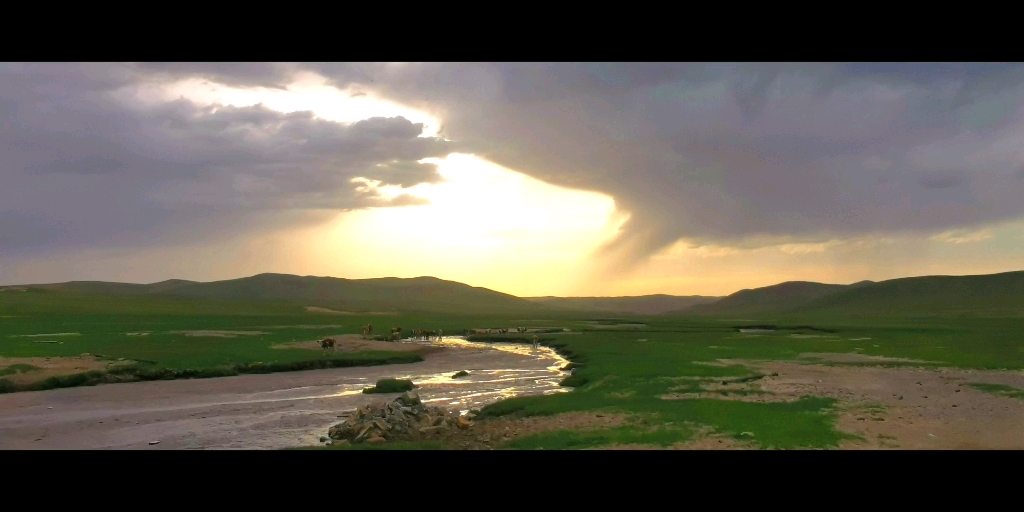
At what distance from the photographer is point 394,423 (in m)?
18.9

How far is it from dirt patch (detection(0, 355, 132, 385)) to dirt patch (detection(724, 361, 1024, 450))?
1397 inches

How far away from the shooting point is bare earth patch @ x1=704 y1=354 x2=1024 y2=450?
1798 cm

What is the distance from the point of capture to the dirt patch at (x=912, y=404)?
18.0m

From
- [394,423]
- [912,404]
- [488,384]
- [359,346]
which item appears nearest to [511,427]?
[394,423]

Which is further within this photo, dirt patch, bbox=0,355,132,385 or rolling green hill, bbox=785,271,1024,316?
rolling green hill, bbox=785,271,1024,316

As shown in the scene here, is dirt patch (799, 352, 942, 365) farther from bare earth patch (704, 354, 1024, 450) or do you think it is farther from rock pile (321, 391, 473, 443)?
rock pile (321, 391, 473, 443)

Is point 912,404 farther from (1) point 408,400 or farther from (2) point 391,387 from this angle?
(2) point 391,387

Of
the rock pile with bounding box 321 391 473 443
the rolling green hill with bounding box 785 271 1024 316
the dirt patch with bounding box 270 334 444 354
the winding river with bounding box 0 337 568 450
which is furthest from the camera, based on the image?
the rolling green hill with bounding box 785 271 1024 316

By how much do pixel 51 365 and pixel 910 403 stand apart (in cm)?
4304

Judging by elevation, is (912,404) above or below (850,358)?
below

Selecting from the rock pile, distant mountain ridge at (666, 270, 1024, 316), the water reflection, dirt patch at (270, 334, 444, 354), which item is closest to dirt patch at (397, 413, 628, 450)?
the rock pile

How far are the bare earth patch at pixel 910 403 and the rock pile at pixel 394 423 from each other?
11.1 m
